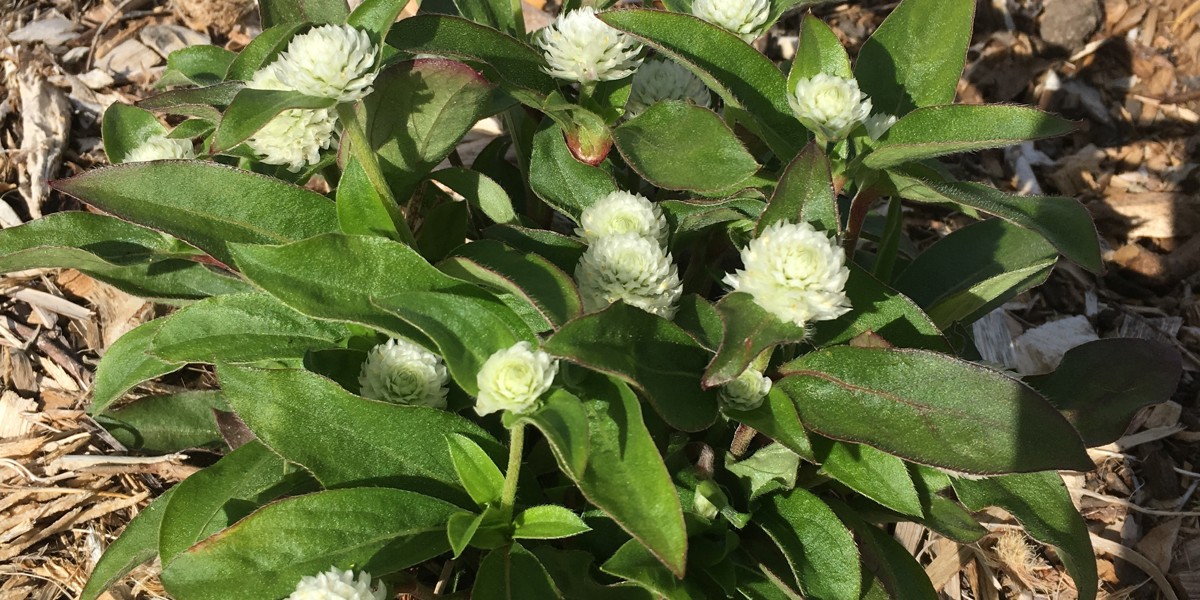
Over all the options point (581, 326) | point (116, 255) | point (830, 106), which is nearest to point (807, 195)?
point (830, 106)

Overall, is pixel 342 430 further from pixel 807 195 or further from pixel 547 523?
pixel 807 195

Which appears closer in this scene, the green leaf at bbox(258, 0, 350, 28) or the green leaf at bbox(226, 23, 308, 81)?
the green leaf at bbox(226, 23, 308, 81)

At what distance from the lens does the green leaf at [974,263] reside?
202cm

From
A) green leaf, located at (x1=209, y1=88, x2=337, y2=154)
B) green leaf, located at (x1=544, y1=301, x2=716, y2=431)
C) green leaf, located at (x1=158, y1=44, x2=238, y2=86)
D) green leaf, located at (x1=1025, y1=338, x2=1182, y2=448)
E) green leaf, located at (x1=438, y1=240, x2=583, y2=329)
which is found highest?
green leaf, located at (x1=209, y1=88, x2=337, y2=154)

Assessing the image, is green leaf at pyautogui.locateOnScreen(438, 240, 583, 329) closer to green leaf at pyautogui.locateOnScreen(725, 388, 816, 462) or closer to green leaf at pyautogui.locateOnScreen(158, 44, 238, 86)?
green leaf at pyautogui.locateOnScreen(725, 388, 816, 462)

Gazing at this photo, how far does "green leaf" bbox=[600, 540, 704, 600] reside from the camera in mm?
1496

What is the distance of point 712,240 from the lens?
2.12 m

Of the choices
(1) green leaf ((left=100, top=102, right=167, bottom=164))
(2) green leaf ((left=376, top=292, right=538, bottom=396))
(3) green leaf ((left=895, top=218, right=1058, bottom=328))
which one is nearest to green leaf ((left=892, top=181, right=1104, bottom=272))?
(3) green leaf ((left=895, top=218, right=1058, bottom=328))

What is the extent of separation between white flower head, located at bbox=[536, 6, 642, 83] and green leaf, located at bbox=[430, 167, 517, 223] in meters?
0.25

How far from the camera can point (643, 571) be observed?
1.51 m

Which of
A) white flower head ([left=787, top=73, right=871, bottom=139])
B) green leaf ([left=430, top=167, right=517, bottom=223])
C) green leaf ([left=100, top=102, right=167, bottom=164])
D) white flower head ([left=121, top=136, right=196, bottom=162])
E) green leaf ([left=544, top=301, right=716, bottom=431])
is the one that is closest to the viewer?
green leaf ([left=544, top=301, right=716, bottom=431])

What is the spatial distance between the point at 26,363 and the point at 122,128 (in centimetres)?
78

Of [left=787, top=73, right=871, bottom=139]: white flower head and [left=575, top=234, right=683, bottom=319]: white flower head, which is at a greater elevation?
[left=787, top=73, right=871, bottom=139]: white flower head

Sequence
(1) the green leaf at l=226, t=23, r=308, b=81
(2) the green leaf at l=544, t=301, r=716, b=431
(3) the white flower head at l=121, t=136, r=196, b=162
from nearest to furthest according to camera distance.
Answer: (2) the green leaf at l=544, t=301, r=716, b=431, (1) the green leaf at l=226, t=23, r=308, b=81, (3) the white flower head at l=121, t=136, r=196, b=162
